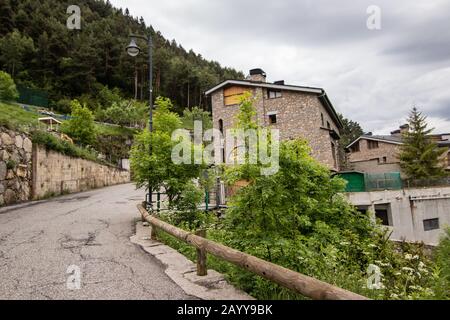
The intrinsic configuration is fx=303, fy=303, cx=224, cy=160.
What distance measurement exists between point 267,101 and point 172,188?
16.9 meters

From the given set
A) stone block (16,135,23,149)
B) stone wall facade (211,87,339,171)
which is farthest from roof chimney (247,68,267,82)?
stone block (16,135,23,149)

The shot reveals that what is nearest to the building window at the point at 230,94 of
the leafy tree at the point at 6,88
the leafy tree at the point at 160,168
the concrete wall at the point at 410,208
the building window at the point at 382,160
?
the concrete wall at the point at 410,208

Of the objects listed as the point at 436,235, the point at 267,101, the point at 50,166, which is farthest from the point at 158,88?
the point at 436,235

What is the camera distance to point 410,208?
21.8 metres

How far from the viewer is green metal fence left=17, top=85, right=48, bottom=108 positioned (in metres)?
45.6

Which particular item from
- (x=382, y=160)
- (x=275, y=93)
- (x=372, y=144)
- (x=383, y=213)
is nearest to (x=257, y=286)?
(x=383, y=213)

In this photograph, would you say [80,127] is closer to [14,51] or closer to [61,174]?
[61,174]

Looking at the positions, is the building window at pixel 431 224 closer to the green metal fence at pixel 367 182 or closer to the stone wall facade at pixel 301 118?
the green metal fence at pixel 367 182

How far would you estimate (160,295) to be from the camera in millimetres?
3932

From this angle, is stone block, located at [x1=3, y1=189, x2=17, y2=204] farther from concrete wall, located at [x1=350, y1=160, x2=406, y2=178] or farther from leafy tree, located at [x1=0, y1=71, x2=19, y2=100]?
concrete wall, located at [x1=350, y1=160, x2=406, y2=178]

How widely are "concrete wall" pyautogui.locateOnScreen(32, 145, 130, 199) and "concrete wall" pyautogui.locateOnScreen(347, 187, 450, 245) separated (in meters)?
18.0

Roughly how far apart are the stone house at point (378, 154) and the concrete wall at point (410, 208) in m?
12.6

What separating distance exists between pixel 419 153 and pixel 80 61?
57.1m

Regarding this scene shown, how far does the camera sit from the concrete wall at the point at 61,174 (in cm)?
1540
